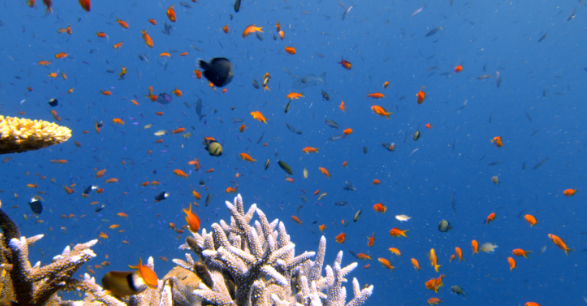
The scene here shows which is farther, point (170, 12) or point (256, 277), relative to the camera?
point (170, 12)

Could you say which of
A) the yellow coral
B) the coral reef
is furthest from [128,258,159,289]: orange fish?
the yellow coral

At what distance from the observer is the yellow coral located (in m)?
1.60

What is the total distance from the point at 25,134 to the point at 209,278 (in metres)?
1.80

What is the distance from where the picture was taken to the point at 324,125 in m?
39.5

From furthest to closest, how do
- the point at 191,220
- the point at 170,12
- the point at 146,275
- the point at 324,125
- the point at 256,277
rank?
1. the point at 324,125
2. the point at 170,12
3. the point at 191,220
4. the point at 256,277
5. the point at 146,275

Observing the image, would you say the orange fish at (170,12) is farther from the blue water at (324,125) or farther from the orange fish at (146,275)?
the blue water at (324,125)

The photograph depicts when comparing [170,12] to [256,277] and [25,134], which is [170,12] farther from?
[256,277]

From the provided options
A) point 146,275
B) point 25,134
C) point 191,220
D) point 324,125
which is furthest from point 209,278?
point 324,125

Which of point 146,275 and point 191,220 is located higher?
point 191,220

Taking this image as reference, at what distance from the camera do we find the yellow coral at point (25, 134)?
5.26 ft

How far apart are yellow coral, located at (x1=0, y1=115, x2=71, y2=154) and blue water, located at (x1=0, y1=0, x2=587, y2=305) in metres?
22.8

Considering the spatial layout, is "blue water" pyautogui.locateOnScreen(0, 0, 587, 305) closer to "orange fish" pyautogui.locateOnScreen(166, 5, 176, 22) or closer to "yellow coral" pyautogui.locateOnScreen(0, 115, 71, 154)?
"orange fish" pyautogui.locateOnScreen(166, 5, 176, 22)

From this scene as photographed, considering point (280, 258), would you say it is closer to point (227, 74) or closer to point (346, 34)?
point (227, 74)

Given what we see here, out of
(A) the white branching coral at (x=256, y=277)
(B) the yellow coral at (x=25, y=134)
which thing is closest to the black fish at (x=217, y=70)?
(B) the yellow coral at (x=25, y=134)
